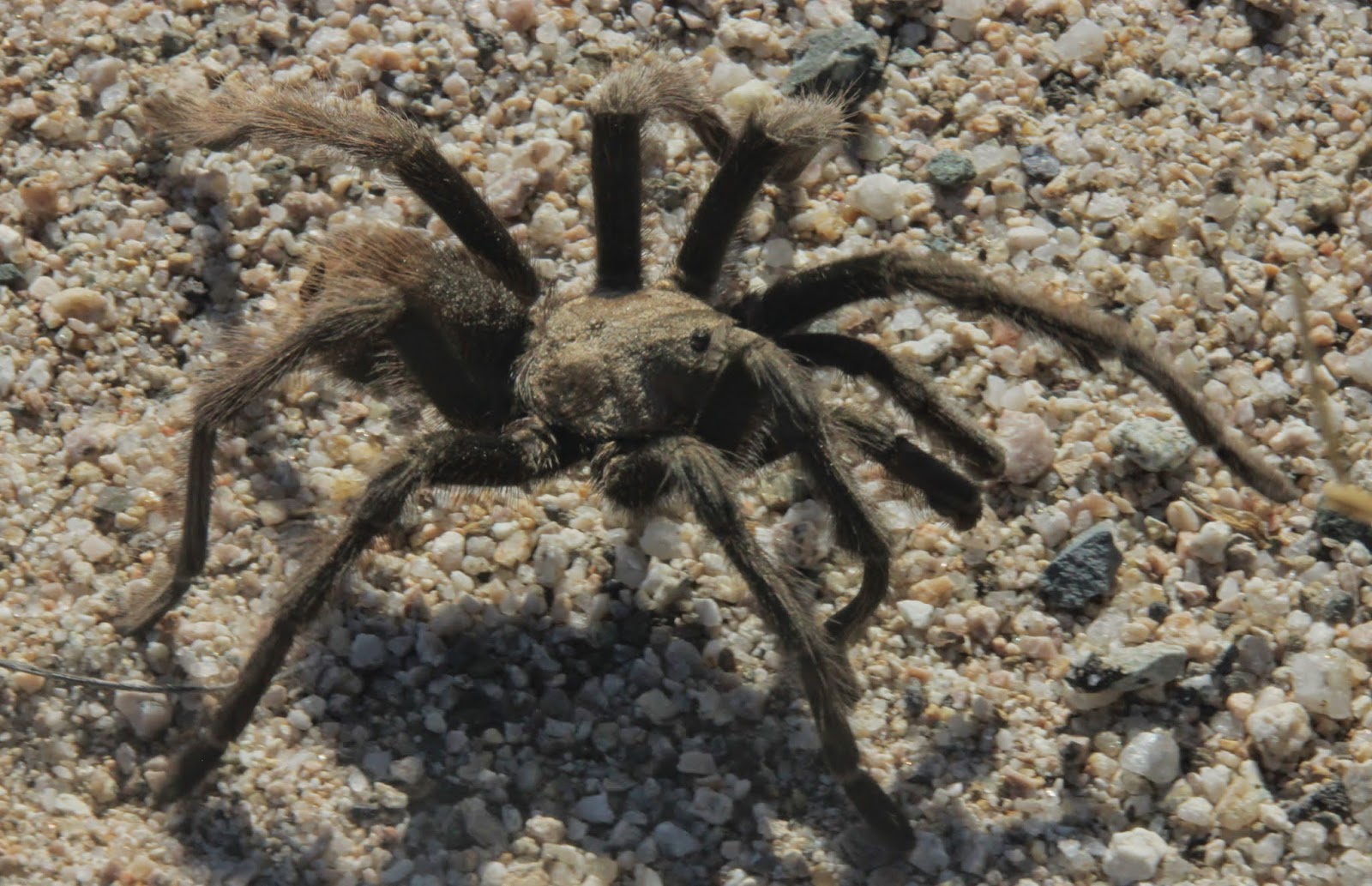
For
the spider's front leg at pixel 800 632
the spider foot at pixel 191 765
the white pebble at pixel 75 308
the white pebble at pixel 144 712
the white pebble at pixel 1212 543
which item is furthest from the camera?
the white pebble at pixel 75 308

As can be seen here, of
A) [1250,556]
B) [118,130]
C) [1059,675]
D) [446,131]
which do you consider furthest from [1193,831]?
[118,130]

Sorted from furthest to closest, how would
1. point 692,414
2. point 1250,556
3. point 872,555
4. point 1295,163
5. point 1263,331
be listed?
point 1295,163
point 1263,331
point 1250,556
point 692,414
point 872,555

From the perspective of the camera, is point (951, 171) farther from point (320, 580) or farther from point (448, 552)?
point (320, 580)

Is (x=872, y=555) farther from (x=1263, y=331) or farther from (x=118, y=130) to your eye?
(x=118, y=130)

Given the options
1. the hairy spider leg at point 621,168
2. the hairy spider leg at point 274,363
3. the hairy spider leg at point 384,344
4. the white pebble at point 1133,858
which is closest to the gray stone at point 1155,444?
the white pebble at point 1133,858

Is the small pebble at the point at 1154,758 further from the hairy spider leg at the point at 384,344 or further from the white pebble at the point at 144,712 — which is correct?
the white pebble at the point at 144,712

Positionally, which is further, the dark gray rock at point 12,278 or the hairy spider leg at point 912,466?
the dark gray rock at point 12,278
